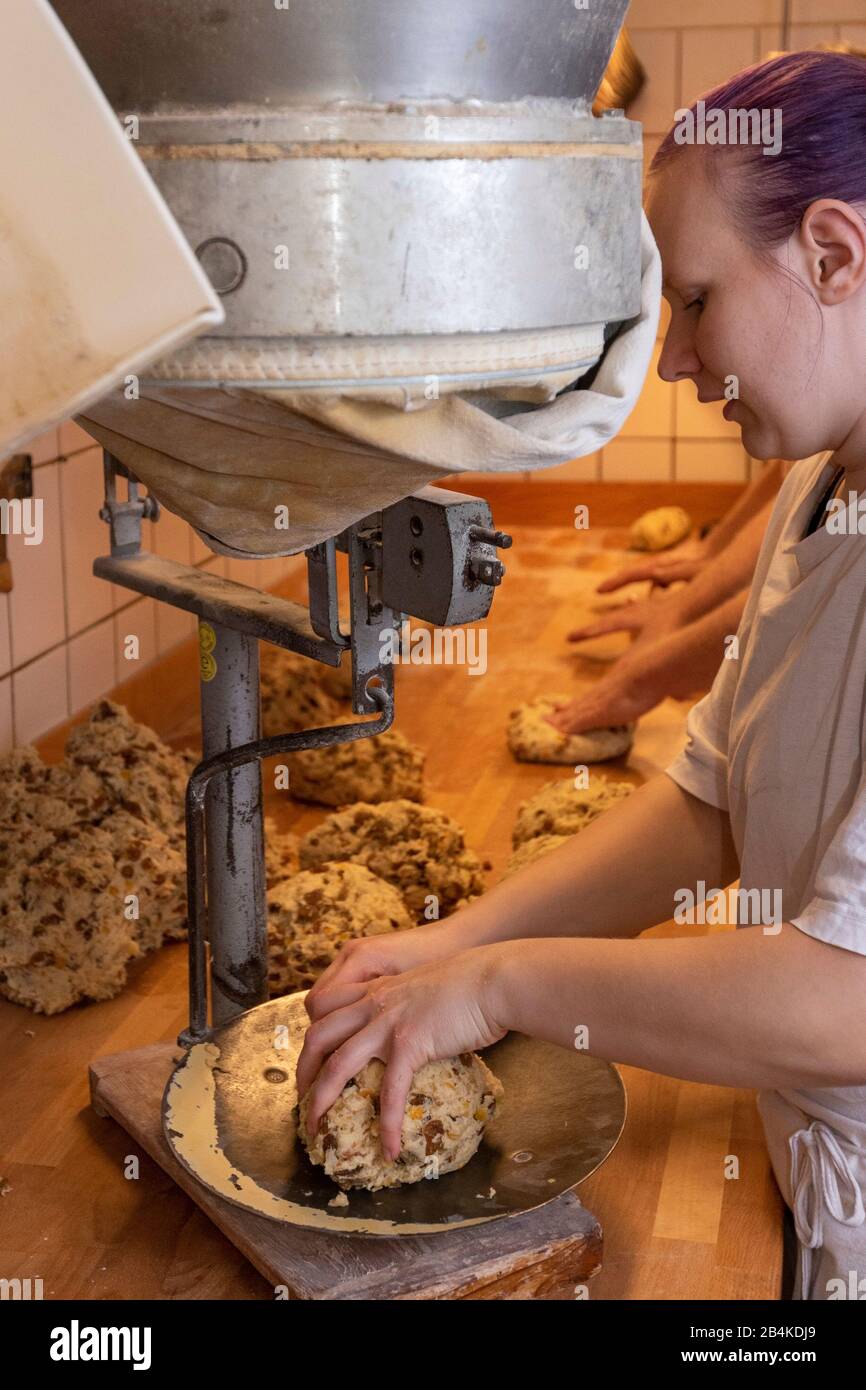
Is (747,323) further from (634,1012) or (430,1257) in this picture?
(430,1257)

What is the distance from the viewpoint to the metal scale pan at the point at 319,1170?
895 mm

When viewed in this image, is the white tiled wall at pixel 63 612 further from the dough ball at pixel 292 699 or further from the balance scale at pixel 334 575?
the balance scale at pixel 334 575

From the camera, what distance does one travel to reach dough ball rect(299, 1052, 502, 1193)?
0.91 meters

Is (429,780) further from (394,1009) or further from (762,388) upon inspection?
(762,388)

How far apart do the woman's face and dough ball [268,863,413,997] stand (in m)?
0.62

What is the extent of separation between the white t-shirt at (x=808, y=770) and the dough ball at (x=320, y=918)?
40 cm

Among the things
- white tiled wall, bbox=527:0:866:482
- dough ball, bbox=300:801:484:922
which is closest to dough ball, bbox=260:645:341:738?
dough ball, bbox=300:801:484:922

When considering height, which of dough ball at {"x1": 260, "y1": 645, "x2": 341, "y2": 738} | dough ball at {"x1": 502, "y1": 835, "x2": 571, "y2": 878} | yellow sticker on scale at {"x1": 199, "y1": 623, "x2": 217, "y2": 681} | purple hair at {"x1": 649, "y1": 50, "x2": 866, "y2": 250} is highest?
purple hair at {"x1": 649, "y1": 50, "x2": 866, "y2": 250}

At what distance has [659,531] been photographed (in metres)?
2.84

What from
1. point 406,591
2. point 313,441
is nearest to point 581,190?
point 313,441

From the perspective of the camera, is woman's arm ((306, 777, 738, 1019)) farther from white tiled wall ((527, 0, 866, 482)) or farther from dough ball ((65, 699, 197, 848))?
white tiled wall ((527, 0, 866, 482))

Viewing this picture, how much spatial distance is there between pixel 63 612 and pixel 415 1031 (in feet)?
3.53

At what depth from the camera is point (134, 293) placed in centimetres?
45
